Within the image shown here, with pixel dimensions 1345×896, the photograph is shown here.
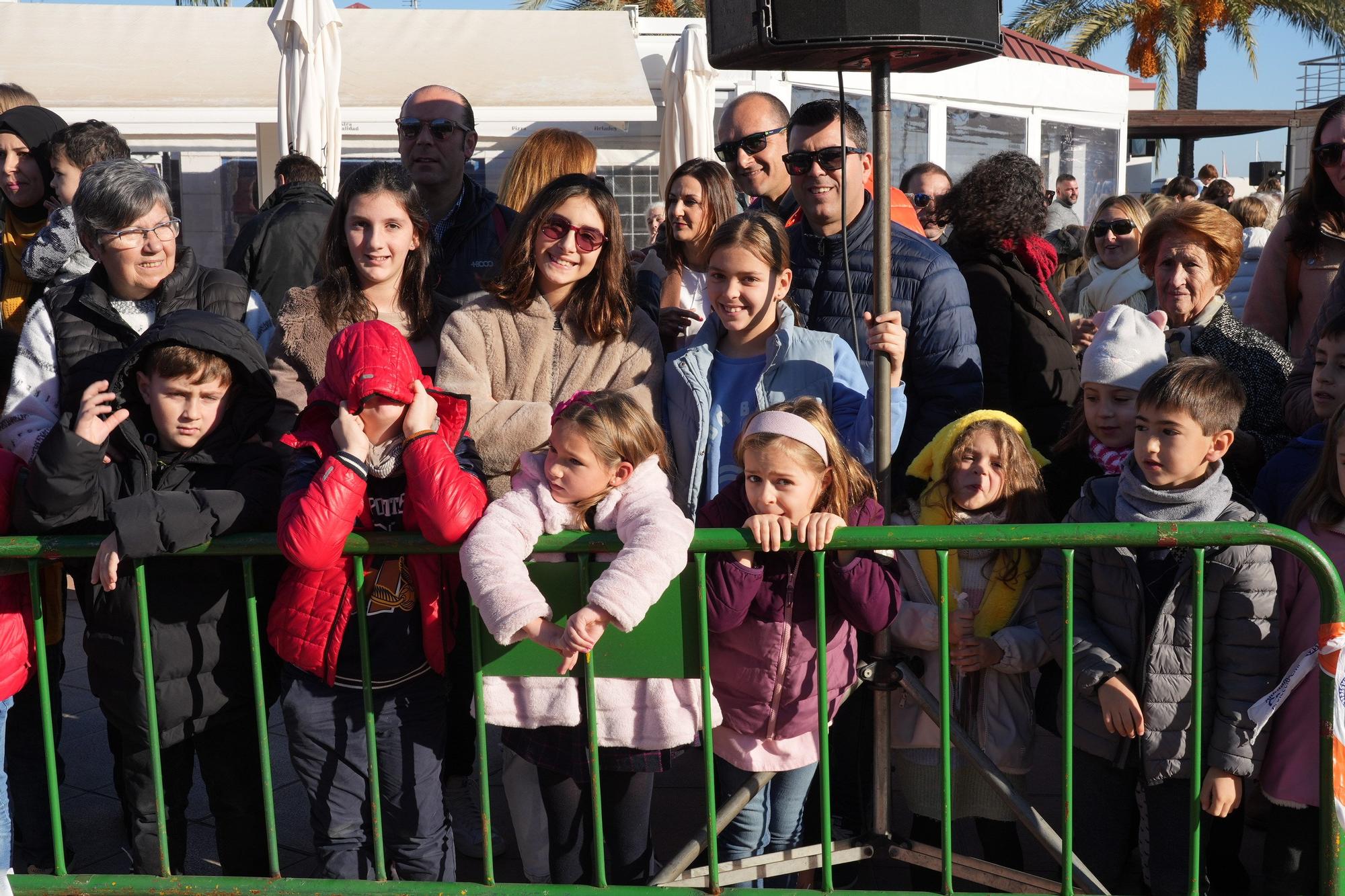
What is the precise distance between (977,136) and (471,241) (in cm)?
1136

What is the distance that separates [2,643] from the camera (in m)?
3.20

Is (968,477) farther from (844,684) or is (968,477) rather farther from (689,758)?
(689,758)

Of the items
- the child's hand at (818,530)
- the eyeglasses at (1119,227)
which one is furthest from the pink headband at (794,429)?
the eyeglasses at (1119,227)

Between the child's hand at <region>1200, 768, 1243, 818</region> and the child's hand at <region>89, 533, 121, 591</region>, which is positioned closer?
the child's hand at <region>89, 533, 121, 591</region>

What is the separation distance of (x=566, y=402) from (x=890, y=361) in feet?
2.84

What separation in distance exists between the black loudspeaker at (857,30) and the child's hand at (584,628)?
1.42 metres

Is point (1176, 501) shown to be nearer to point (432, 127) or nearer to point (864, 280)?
point (864, 280)

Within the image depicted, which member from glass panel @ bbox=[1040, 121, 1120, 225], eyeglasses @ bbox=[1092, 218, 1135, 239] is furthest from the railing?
glass panel @ bbox=[1040, 121, 1120, 225]

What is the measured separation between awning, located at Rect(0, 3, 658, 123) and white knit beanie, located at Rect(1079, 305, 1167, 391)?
8.28 m

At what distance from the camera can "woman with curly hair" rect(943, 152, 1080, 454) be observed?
4227 mm

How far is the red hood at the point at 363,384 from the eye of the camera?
9.69 feet

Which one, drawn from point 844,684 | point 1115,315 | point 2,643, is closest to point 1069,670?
point 844,684

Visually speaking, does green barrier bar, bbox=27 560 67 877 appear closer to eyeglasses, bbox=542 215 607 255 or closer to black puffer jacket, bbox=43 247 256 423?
black puffer jacket, bbox=43 247 256 423

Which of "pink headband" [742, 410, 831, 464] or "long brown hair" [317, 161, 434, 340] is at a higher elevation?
"long brown hair" [317, 161, 434, 340]
